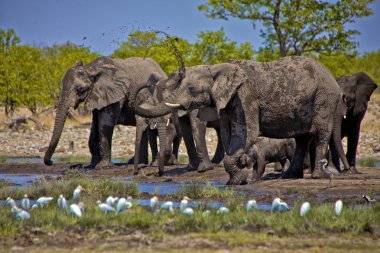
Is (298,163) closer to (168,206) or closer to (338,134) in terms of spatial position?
(338,134)

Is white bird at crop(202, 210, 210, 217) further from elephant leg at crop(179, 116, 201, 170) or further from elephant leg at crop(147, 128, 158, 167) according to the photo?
elephant leg at crop(147, 128, 158, 167)

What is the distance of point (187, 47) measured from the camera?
58.8m

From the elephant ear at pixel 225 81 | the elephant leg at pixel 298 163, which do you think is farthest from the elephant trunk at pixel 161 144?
the elephant ear at pixel 225 81

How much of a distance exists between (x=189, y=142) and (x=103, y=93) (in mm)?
2454

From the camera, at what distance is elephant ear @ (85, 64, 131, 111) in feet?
75.8

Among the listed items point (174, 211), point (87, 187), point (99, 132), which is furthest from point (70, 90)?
point (174, 211)

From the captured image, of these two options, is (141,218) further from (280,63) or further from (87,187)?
(280,63)

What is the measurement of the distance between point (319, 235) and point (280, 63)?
681 cm

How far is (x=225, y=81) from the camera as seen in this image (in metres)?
17.2

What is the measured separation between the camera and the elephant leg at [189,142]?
22.4 m

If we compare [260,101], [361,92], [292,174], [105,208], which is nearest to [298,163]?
[292,174]

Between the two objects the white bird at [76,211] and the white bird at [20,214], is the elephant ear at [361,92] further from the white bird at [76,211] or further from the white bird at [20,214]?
the white bird at [20,214]

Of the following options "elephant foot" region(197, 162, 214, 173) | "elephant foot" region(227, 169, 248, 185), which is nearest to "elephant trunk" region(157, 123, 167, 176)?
"elephant foot" region(197, 162, 214, 173)

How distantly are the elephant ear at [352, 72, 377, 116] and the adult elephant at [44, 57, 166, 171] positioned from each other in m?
4.71
